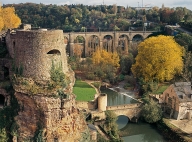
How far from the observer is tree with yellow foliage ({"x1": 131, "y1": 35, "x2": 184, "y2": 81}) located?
40625mm

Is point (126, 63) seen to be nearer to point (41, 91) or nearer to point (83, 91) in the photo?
point (83, 91)

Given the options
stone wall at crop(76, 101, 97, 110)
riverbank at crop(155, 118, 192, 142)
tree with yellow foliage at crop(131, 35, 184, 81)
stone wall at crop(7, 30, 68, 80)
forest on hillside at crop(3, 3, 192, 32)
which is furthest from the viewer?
forest on hillside at crop(3, 3, 192, 32)

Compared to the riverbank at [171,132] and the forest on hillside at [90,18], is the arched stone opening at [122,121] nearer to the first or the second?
the riverbank at [171,132]

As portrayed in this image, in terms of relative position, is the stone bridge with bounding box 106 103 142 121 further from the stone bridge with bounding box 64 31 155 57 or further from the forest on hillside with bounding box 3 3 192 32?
the forest on hillside with bounding box 3 3 192 32

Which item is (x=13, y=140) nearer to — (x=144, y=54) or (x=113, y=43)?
(x=144, y=54)

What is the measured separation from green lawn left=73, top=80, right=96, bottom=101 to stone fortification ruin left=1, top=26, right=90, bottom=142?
19.4 meters

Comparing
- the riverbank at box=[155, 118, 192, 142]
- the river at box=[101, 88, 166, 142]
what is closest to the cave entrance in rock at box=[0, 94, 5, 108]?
the river at box=[101, 88, 166, 142]

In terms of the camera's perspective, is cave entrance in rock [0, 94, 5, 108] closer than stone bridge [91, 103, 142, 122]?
Yes

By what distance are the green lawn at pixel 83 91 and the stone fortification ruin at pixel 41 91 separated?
19362mm

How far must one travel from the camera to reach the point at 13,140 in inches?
746

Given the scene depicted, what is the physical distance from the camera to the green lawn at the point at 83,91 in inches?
1538

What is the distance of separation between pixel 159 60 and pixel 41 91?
27.1 metres

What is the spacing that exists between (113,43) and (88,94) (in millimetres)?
30861

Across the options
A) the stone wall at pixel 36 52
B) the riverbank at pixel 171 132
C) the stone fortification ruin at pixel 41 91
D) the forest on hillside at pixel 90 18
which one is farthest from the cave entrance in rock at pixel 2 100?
the forest on hillside at pixel 90 18
